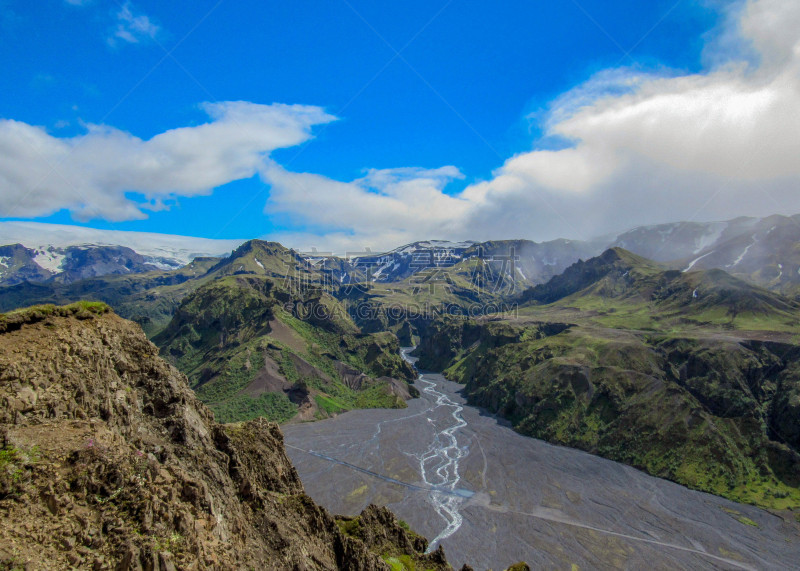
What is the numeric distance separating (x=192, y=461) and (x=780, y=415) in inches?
6611

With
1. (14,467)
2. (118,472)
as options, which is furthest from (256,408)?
(14,467)

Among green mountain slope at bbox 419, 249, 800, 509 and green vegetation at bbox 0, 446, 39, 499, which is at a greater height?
green vegetation at bbox 0, 446, 39, 499

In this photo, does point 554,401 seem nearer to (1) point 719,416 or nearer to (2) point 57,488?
(1) point 719,416

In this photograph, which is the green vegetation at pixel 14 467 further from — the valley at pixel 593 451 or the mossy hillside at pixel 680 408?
the mossy hillside at pixel 680 408

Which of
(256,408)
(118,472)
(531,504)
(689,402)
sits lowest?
(531,504)

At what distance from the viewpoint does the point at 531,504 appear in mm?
103625

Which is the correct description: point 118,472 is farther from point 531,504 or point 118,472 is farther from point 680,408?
point 680,408

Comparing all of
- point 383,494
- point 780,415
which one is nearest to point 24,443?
point 383,494

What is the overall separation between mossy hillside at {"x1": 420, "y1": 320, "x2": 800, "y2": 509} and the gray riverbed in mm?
7696

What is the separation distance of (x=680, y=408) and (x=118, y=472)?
155789 mm

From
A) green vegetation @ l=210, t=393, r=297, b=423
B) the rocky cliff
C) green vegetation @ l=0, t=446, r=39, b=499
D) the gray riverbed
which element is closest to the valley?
the gray riverbed

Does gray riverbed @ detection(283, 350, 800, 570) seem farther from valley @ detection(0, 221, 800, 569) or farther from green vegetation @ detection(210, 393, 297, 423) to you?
green vegetation @ detection(210, 393, 297, 423)

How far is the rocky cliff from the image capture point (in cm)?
2120

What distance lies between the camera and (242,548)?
28.8 metres
